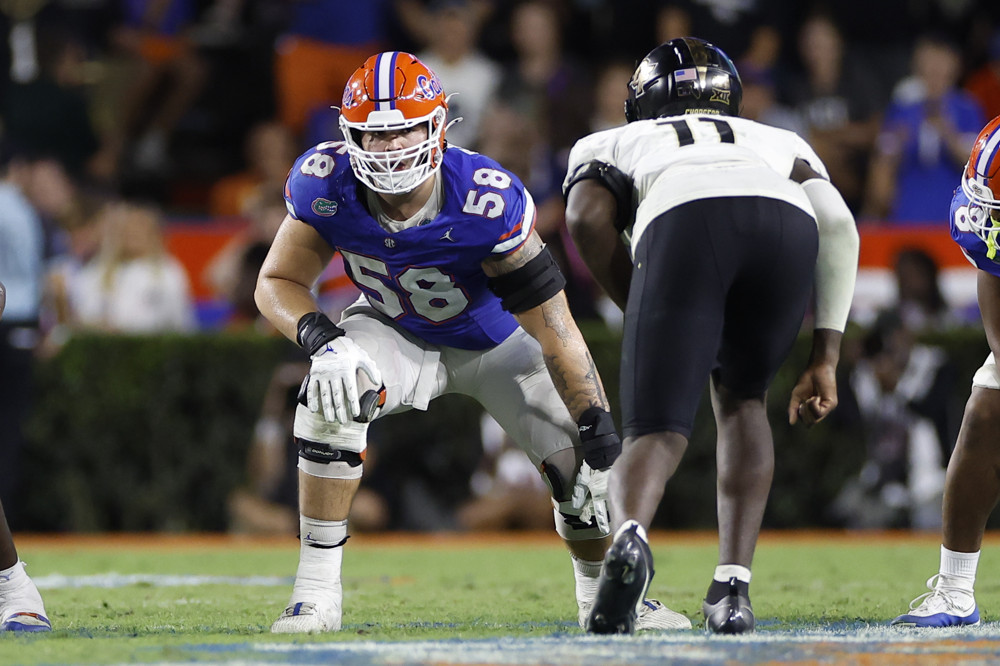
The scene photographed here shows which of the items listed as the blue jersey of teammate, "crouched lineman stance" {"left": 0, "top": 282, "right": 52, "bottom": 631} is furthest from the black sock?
"crouched lineman stance" {"left": 0, "top": 282, "right": 52, "bottom": 631}

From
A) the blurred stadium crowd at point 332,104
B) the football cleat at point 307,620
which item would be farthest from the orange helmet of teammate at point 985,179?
the blurred stadium crowd at point 332,104

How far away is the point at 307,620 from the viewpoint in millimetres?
3779

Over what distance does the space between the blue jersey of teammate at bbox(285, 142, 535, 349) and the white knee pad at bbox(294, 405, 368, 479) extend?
1.81 ft

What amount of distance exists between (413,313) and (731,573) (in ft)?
4.38

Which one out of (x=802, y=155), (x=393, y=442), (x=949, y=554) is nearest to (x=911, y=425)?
(x=393, y=442)

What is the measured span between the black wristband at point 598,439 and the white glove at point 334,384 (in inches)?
27.9

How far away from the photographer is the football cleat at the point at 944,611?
4.02 metres

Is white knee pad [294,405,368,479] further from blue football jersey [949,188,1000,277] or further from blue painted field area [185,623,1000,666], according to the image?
blue football jersey [949,188,1000,277]

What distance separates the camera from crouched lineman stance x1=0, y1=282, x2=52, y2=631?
3.94m

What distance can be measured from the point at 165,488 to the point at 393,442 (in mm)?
1487

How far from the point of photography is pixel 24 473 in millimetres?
8609

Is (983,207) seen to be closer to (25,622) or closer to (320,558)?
(320,558)

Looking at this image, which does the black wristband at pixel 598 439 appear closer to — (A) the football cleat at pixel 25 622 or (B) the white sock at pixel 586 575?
(B) the white sock at pixel 586 575

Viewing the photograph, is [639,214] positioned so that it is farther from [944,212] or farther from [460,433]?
[944,212]
